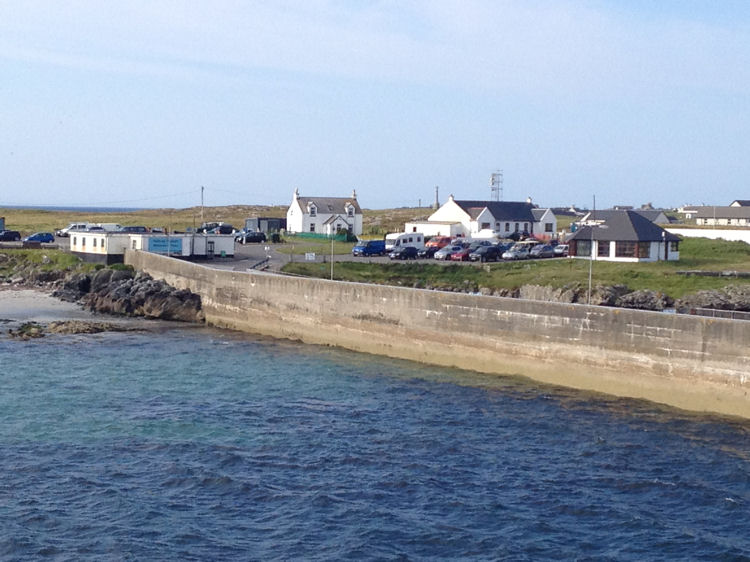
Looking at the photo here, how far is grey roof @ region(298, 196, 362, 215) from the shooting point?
108 m

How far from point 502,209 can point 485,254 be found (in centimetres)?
2740

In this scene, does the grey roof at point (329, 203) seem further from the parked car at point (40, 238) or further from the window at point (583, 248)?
the window at point (583, 248)

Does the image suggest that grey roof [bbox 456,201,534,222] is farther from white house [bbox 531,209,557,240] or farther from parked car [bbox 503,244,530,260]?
parked car [bbox 503,244,530,260]

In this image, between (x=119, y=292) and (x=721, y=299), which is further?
(x=119, y=292)

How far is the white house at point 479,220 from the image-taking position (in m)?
99.2

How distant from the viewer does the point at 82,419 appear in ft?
105

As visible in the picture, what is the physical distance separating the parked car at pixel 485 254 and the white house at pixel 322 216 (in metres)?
29.1

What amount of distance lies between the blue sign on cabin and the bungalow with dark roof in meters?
31.7

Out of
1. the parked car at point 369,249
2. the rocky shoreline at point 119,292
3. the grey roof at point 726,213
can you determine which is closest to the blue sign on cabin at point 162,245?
the rocky shoreline at point 119,292

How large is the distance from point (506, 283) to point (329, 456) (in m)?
35.4

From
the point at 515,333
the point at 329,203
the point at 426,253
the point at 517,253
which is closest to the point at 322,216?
the point at 329,203

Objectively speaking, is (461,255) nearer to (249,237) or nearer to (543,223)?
(249,237)

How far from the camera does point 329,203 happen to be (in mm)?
110000

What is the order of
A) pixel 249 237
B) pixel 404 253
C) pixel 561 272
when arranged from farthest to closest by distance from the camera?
pixel 249 237
pixel 404 253
pixel 561 272
